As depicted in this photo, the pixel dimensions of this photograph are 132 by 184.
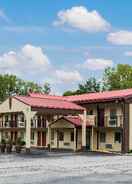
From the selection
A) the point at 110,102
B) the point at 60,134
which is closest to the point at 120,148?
the point at 110,102

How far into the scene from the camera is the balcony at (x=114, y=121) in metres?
47.0

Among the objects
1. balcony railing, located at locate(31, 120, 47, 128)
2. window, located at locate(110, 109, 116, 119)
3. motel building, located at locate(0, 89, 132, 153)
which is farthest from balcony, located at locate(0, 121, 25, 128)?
window, located at locate(110, 109, 116, 119)

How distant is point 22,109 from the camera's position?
43.6m

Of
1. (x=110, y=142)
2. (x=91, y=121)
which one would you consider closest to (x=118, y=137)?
(x=110, y=142)

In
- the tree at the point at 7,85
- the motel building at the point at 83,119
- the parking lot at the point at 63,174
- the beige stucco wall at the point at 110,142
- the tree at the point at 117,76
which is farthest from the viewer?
the tree at the point at 7,85

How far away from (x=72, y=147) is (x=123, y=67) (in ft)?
130

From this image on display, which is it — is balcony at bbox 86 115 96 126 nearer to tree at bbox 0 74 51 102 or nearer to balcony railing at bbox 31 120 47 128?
balcony railing at bbox 31 120 47 128

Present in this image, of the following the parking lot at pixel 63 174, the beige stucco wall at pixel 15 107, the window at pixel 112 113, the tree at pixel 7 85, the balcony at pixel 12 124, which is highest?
the tree at pixel 7 85

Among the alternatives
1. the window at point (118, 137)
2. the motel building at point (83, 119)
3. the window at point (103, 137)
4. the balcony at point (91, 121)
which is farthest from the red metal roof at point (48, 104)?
the window at point (118, 137)

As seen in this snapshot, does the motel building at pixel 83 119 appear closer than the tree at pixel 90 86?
Answer: Yes

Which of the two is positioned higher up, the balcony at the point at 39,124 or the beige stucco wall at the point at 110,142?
the balcony at the point at 39,124

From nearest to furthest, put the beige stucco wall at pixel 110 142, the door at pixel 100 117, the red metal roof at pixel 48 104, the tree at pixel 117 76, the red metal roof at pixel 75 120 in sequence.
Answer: the red metal roof at pixel 48 104
the beige stucco wall at pixel 110 142
the red metal roof at pixel 75 120
the door at pixel 100 117
the tree at pixel 117 76

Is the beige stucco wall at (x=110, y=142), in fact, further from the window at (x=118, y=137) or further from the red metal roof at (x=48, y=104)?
the red metal roof at (x=48, y=104)

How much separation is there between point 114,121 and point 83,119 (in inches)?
123
